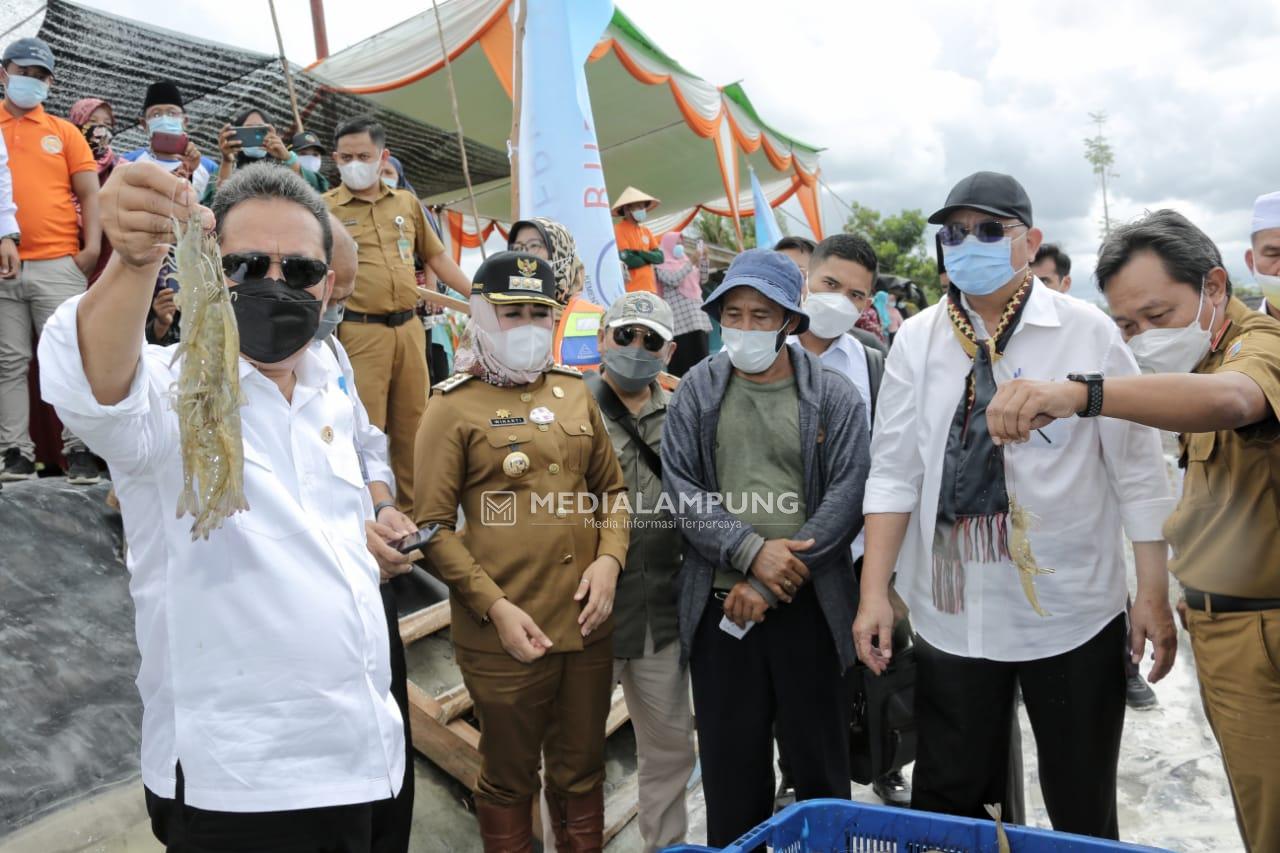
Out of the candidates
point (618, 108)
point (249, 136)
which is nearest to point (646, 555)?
point (249, 136)

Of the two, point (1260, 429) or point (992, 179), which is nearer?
point (1260, 429)

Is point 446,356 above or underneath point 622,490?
above

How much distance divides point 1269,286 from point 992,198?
0.70 m

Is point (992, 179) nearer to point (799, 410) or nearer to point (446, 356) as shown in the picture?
point (799, 410)

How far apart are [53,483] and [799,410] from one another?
3.29 meters

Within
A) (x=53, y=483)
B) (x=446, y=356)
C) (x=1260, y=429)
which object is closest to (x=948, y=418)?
(x=1260, y=429)

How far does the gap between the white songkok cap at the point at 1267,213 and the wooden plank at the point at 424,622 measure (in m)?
3.05

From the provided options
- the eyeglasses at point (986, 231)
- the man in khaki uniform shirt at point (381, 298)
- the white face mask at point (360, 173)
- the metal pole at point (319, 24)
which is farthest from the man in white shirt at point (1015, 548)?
the metal pole at point (319, 24)

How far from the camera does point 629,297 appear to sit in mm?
2891

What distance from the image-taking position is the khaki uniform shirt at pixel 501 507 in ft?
7.99

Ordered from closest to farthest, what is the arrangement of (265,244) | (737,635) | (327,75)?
(265,244) → (737,635) → (327,75)

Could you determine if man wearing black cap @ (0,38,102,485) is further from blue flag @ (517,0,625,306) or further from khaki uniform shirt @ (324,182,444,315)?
blue flag @ (517,0,625,306)

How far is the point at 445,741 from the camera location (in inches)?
117

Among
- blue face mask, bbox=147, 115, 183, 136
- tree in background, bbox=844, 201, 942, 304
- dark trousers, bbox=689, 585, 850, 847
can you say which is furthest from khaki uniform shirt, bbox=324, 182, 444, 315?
tree in background, bbox=844, 201, 942, 304
